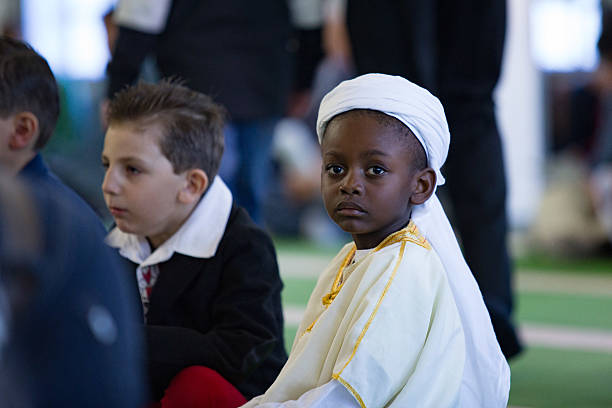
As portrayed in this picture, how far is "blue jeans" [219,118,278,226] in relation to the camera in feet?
10.3

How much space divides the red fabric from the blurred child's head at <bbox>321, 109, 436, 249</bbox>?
394mm

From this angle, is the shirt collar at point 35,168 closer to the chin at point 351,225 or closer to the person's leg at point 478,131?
the chin at point 351,225

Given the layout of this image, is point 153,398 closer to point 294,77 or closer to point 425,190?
point 425,190

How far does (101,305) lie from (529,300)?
3545mm

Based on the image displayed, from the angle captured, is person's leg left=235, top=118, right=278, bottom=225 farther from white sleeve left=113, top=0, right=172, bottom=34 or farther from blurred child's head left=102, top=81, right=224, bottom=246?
blurred child's head left=102, top=81, right=224, bottom=246

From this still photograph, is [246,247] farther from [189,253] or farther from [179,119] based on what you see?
[179,119]

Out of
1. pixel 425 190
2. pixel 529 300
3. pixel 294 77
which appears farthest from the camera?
pixel 529 300

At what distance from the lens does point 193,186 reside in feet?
6.64

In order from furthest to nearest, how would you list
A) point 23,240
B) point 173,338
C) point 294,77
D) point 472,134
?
point 294,77 < point 472,134 < point 173,338 < point 23,240

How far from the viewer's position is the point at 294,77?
3.34 m

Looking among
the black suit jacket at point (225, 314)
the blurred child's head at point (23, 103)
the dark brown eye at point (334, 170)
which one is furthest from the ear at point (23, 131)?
the dark brown eye at point (334, 170)

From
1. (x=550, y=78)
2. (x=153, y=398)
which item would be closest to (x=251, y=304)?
(x=153, y=398)

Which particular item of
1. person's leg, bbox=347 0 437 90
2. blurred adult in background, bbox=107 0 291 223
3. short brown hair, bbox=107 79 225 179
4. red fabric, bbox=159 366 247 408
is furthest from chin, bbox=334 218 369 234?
blurred adult in background, bbox=107 0 291 223

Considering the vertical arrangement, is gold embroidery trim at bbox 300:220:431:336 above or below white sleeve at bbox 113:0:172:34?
below
